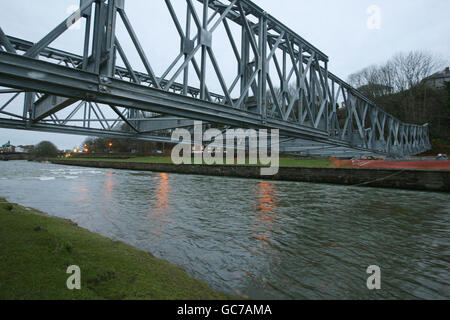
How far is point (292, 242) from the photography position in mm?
5758

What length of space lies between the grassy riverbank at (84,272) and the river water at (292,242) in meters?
0.86

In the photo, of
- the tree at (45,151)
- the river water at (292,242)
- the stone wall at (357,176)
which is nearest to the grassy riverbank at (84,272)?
the river water at (292,242)

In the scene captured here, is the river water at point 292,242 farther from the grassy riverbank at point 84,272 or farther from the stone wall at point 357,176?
the stone wall at point 357,176

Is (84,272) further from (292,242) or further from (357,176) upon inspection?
(357,176)

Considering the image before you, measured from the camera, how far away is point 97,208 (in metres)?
9.57

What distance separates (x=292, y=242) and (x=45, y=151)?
125 meters

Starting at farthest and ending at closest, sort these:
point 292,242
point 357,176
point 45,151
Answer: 1. point 45,151
2. point 357,176
3. point 292,242

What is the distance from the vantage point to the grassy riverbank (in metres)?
2.40

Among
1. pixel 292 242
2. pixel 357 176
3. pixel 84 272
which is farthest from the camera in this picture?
pixel 357 176

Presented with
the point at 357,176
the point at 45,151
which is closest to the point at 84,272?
the point at 357,176

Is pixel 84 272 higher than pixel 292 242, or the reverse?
pixel 84 272

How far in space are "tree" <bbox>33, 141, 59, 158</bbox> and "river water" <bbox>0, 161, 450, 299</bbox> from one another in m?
114

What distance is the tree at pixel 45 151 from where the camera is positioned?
99938 millimetres
